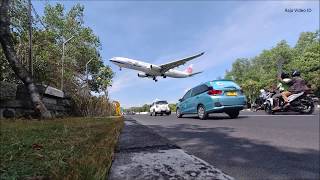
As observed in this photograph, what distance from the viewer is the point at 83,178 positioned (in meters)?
2.07

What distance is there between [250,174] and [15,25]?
16108mm

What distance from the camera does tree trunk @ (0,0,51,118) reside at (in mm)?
8992

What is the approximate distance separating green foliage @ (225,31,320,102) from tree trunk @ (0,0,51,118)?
48790 mm

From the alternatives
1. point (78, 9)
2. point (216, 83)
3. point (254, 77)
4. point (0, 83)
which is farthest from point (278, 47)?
point (0, 83)

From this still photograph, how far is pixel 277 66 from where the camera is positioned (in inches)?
2429

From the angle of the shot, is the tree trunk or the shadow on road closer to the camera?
the shadow on road

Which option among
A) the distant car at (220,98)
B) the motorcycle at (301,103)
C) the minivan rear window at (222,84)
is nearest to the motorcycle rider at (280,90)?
the motorcycle at (301,103)

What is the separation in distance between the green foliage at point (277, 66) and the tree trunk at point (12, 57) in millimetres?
48790

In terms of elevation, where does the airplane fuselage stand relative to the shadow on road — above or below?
above

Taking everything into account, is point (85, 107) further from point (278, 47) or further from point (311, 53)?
point (278, 47)

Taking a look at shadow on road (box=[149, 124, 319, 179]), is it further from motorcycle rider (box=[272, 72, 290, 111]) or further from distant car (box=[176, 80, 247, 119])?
motorcycle rider (box=[272, 72, 290, 111])

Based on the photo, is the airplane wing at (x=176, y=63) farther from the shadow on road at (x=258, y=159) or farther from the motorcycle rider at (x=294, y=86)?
the shadow on road at (x=258, y=159)

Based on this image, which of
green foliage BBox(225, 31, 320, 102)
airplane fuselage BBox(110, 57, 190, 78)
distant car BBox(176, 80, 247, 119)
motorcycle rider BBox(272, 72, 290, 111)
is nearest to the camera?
distant car BBox(176, 80, 247, 119)

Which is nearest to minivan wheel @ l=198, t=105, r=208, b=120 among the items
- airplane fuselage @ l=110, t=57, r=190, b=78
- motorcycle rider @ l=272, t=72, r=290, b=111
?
motorcycle rider @ l=272, t=72, r=290, b=111
